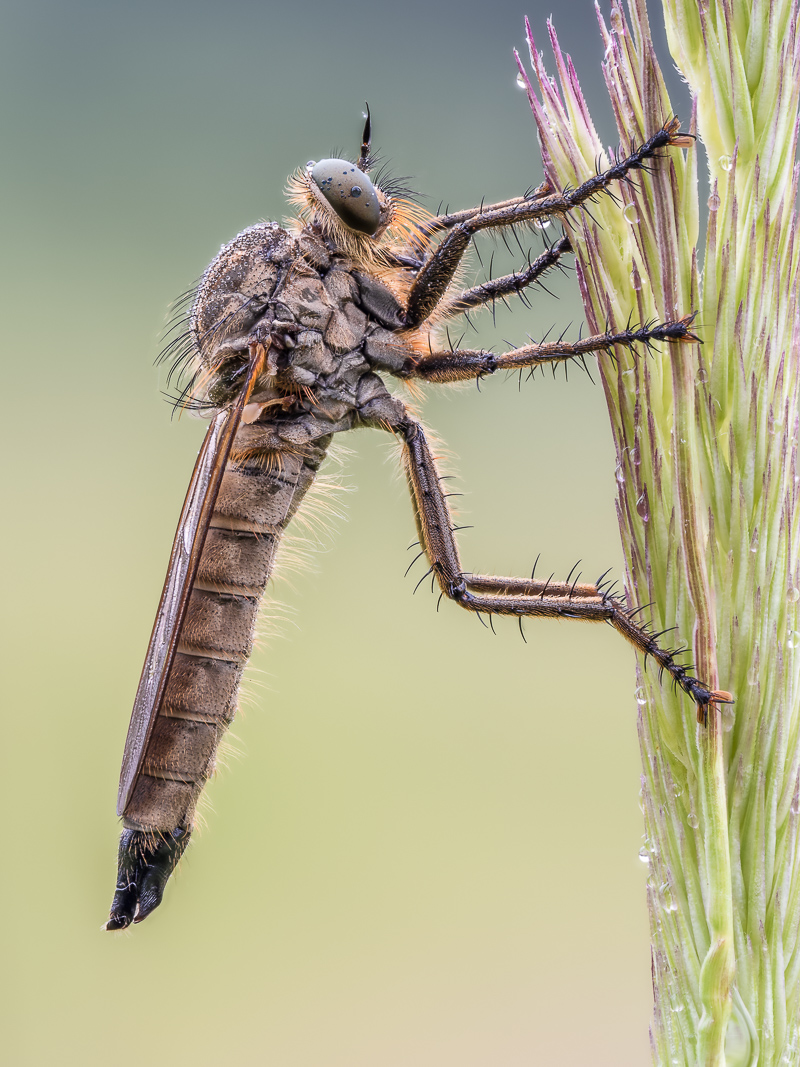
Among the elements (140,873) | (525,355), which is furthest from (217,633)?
(525,355)

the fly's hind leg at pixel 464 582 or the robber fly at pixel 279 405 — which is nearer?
the fly's hind leg at pixel 464 582

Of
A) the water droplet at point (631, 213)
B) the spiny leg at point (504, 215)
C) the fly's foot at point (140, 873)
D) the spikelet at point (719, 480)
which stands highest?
the spiny leg at point (504, 215)

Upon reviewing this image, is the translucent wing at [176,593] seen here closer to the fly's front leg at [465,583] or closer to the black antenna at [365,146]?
the fly's front leg at [465,583]

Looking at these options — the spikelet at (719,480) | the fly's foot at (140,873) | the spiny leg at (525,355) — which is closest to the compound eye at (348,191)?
the spiny leg at (525,355)

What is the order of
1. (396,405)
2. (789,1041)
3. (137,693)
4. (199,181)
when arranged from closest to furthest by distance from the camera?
(789,1041), (137,693), (396,405), (199,181)

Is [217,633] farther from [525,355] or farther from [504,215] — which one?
Result: [504,215]

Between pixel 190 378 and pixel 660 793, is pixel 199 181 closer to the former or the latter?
pixel 190 378

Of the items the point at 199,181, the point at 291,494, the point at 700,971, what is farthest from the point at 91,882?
the point at 199,181
